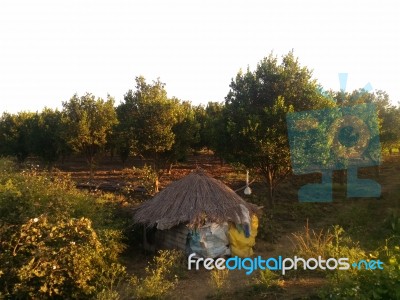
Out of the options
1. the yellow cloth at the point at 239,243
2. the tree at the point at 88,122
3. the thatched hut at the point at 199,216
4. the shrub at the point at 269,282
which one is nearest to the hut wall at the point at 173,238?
the thatched hut at the point at 199,216

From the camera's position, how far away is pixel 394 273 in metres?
5.98

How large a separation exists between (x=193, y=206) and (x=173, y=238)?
1395mm

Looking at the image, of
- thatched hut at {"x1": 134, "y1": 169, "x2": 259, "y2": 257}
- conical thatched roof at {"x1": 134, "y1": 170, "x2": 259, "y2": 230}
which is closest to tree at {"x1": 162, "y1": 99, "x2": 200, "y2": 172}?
conical thatched roof at {"x1": 134, "y1": 170, "x2": 259, "y2": 230}

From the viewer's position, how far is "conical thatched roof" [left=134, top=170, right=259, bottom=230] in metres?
10.8

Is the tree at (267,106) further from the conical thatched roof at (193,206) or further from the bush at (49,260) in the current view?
the bush at (49,260)

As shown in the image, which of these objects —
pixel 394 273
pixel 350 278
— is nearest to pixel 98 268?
pixel 350 278

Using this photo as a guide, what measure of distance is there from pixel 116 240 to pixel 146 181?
6.81 meters

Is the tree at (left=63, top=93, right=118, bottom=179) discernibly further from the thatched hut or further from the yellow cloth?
the yellow cloth

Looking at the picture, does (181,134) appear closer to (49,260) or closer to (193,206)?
(193,206)

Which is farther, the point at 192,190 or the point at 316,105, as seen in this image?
the point at 316,105

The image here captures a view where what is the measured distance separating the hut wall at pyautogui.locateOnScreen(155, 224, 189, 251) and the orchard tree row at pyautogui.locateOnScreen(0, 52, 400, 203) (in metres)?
5.30

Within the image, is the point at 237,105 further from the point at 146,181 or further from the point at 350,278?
the point at 350,278

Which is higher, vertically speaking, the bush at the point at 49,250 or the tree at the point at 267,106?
the tree at the point at 267,106

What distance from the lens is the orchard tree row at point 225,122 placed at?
15.3 metres
